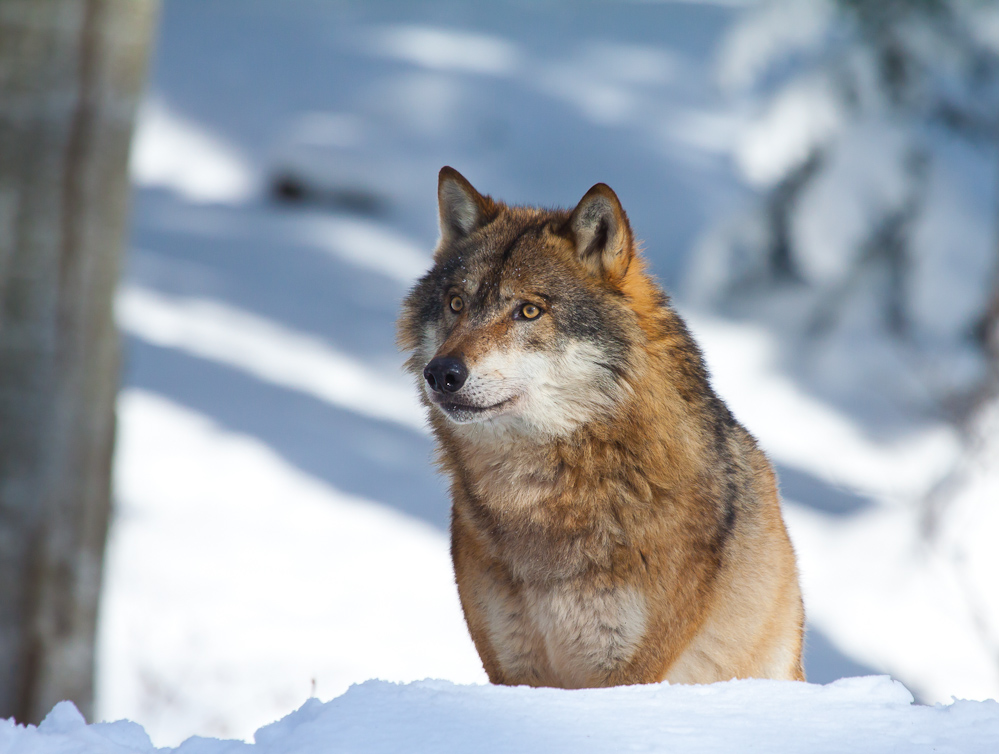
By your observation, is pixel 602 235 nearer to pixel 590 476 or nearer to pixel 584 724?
pixel 590 476

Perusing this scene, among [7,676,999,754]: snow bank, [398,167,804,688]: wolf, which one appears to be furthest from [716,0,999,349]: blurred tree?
[7,676,999,754]: snow bank

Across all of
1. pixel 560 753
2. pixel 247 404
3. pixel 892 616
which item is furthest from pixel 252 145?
pixel 560 753

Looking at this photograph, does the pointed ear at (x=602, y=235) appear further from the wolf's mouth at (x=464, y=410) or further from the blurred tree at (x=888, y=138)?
the blurred tree at (x=888, y=138)

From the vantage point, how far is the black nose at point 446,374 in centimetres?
342

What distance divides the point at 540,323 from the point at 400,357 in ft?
36.6

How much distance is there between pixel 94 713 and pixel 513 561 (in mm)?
2836

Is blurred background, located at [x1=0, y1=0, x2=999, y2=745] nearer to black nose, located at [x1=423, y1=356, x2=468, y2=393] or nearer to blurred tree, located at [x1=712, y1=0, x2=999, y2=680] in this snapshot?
blurred tree, located at [x1=712, y1=0, x2=999, y2=680]

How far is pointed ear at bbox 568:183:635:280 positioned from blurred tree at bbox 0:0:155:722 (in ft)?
7.82

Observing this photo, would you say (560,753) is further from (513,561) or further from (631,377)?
(631,377)

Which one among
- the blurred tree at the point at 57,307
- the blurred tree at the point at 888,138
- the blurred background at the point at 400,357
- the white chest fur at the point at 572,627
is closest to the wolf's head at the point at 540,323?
the white chest fur at the point at 572,627

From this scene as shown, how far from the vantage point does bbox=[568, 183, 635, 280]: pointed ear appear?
146 inches

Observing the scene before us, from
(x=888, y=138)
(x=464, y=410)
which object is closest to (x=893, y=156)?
(x=888, y=138)

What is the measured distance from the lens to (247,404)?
13383 mm

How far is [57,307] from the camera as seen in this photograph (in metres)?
4.81
